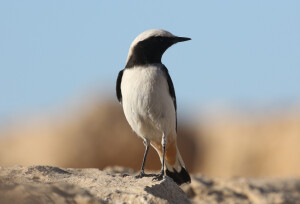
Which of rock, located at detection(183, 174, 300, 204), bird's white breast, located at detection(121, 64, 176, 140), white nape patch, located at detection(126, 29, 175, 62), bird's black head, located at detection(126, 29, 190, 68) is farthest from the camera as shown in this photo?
rock, located at detection(183, 174, 300, 204)

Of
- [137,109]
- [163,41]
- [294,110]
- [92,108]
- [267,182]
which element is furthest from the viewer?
[294,110]

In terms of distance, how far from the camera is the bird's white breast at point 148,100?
283 inches

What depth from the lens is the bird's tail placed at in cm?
810

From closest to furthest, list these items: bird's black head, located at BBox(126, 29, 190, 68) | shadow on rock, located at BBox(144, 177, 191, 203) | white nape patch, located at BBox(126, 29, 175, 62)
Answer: shadow on rock, located at BBox(144, 177, 191, 203) → bird's black head, located at BBox(126, 29, 190, 68) → white nape patch, located at BBox(126, 29, 175, 62)

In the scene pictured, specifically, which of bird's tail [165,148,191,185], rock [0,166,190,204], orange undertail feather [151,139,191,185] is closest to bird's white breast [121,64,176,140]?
orange undertail feather [151,139,191,185]

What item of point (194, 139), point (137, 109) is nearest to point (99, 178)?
point (137, 109)

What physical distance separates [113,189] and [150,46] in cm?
259

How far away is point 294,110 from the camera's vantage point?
2945 cm

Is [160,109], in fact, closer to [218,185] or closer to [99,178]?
[99,178]

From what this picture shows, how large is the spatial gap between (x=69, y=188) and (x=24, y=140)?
2053 cm

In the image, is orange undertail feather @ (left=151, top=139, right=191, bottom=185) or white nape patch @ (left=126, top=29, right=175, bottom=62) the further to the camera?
orange undertail feather @ (left=151, top=139, right=191, bottom=185)

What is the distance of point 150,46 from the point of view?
766 centimetres

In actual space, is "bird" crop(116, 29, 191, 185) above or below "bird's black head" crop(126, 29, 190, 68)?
below

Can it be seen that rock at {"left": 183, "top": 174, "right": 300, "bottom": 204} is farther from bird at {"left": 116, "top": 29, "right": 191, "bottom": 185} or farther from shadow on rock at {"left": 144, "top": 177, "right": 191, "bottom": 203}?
shadow on rock at {"left": 144, "top": 177, "right": 191, "bottom": 203}
